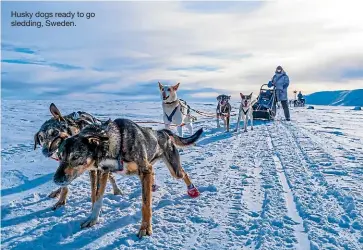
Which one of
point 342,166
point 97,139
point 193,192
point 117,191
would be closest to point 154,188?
point 117,191

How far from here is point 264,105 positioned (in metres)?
14.1

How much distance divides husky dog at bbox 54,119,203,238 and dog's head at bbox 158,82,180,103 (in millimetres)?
4277

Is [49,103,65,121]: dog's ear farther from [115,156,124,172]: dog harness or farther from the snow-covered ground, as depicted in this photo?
[115,156,124,172]: dog harness

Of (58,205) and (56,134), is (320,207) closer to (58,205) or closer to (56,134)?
(58,205)

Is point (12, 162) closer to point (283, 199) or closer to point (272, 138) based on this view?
point (283, 199)

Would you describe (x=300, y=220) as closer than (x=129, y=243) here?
No

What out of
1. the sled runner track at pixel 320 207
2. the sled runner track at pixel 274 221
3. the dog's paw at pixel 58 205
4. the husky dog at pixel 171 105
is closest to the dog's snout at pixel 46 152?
the dog's paw at pixel 58 205

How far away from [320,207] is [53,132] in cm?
295

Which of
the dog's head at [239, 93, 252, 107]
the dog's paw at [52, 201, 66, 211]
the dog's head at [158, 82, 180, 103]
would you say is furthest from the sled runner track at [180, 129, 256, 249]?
the dog's head at [239, 93, 252, 107]

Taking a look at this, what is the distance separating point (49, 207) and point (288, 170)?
3354 millimetres

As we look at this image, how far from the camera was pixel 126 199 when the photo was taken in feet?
12.8

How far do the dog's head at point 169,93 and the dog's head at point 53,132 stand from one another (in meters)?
3.93

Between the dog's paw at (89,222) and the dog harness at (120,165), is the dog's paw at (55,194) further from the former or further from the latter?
the dog harness at (120,165)

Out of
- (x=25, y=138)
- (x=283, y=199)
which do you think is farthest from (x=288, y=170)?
(x=25, y=138)
